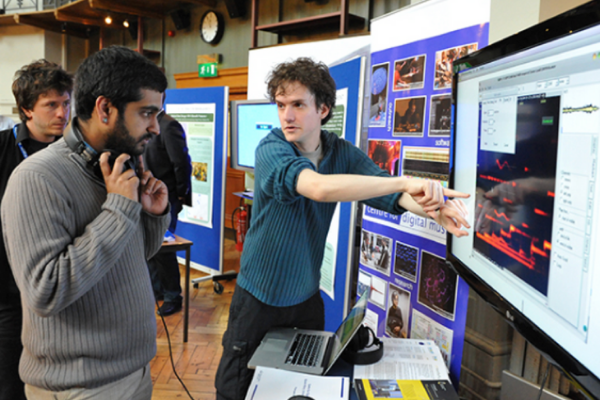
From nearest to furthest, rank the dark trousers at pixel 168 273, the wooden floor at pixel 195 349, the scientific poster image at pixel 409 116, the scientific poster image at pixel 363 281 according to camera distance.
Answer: the scientific poster image at pixel 409 116 < the scientific poster image at pixel 363 281 < the wooden floor at pixel 195 349 < the dark trousers at pixel 168 273

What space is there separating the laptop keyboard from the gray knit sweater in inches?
15.7

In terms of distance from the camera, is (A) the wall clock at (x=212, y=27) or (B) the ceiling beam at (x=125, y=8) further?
(B) the ceiling beam at (x=125, y=8)

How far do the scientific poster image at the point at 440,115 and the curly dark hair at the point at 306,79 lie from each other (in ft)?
1.27

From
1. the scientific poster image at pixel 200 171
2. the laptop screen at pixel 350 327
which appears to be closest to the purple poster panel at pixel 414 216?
the laptop screen at pixel 350 327

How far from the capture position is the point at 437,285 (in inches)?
62.2

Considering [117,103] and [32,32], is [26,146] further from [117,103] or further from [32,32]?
[32,32]

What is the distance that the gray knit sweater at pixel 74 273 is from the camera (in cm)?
92

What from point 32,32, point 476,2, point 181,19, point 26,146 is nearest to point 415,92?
point 476,2

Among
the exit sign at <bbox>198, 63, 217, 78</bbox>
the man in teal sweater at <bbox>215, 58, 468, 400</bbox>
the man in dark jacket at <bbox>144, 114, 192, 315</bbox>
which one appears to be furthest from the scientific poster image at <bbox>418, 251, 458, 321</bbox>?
the exit sign at <bbox>198, 63, 217, 78</bbox>

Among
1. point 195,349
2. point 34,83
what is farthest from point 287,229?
point 195,349

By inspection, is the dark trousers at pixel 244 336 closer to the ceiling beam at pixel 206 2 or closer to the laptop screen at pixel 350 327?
the laptop screen at pixel 350 327

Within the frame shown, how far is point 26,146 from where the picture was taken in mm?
1686

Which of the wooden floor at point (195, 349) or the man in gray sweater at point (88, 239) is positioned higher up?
the man in gray sweater at point (88, 239)

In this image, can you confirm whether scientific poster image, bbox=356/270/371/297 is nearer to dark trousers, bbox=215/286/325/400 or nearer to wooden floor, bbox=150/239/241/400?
dark trousers, bbox=215/286/325/400
